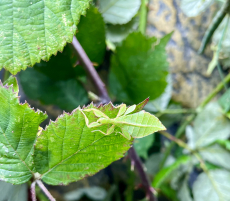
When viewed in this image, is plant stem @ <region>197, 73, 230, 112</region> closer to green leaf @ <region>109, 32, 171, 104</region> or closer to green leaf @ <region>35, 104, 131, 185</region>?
green leaf @ <region>109, 32, 171, 104</region>

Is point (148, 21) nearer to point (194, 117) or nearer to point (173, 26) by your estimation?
→ point (173, 26)

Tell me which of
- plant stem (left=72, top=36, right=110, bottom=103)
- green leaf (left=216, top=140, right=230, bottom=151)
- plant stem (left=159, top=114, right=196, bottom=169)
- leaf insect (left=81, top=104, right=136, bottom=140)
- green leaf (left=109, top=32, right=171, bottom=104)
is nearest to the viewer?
leaf insect (left=81, top=104, right=136, bottom=140)

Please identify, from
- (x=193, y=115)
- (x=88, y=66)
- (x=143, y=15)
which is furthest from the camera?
(x=193, y=115)

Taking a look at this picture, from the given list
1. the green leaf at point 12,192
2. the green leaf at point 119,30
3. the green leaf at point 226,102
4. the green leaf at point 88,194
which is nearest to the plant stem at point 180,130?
the green leaf at point 226,102

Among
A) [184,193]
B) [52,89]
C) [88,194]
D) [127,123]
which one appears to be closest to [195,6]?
[127,123]

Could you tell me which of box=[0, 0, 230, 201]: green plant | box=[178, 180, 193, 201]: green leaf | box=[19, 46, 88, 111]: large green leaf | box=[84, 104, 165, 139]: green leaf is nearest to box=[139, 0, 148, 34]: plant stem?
box=[0, 0, 230, 201]: green plant

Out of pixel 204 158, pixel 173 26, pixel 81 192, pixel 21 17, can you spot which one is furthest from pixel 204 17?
pixel 81 192

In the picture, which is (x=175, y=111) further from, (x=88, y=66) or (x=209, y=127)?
(x=88, y=66)
